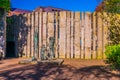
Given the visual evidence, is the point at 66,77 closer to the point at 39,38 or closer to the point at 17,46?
the point at 39,38

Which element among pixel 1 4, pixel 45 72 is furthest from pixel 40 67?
pixel 1 4

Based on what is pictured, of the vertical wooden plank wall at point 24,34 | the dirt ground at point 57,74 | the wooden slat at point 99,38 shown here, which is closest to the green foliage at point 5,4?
the vertical wooden plank wall at point 24,34

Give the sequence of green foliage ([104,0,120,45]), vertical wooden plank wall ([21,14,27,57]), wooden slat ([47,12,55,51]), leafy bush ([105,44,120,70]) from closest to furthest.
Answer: leafy bush ([105,44,120,70]), green foliage ([104,0,120,45]), wooden slat ([47,12,55,51]), vertical wooden plank wall ([21,14,27,57])

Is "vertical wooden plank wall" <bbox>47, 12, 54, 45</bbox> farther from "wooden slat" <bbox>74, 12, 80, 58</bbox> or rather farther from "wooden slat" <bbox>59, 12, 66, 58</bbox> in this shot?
"wooden slat" <bbox>74, 12, 80, 58</bbox>

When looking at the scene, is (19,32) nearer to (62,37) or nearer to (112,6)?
(62,37)

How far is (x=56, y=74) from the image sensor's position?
30.2ft

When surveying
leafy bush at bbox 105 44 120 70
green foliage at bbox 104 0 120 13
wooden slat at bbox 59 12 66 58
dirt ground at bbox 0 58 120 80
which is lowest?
dirt ground at bbox 0 58 120 80

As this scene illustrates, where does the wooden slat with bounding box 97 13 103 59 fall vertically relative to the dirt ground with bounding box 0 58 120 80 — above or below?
above

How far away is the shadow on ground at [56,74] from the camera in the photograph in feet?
29.0

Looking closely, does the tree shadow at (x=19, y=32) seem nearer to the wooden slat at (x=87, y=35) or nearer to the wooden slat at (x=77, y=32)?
the wooden slat at (x=77, y=32)

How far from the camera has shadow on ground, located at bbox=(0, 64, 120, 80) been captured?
8.84 m

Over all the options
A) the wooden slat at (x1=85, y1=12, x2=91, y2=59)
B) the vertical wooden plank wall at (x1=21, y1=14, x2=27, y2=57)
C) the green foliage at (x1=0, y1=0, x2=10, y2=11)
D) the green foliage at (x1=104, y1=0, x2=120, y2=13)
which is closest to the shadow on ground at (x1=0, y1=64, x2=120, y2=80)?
the wooden slat at (x1=85, y1=12, x2=91, y2=59)

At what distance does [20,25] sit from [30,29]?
0.69 meters

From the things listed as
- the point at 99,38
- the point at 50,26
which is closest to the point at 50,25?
the point at 50,26
